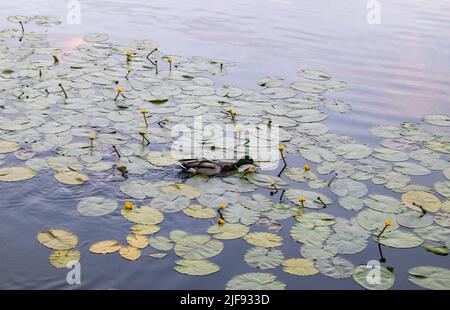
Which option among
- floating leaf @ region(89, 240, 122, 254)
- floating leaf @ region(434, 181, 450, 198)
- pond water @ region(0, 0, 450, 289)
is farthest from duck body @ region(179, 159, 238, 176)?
floating leaf @ region(434, 181, 450, 198)

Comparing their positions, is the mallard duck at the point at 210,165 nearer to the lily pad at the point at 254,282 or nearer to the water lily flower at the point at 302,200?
the water lily flower at the point at 302,200

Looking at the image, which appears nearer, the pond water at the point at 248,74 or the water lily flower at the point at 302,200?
the pond water at the point at 248,74

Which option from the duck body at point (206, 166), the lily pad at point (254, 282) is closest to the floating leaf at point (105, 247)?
the lily pad at point (254, 282)

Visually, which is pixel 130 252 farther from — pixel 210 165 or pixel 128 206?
pixel 210 165

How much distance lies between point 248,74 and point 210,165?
3.36 meters

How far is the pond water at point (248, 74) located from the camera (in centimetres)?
401

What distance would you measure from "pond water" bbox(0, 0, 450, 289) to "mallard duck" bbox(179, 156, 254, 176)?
20 cm

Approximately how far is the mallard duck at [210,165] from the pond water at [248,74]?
7.9 inches

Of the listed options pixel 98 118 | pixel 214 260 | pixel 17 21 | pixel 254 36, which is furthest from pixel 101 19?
pixel 214 260

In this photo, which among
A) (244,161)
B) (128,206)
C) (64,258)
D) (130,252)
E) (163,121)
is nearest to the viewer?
(64,258)

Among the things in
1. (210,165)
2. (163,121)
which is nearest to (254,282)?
(210,165)

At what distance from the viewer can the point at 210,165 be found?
5316mm

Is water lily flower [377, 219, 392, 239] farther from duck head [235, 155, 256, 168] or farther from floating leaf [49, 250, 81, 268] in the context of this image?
floating leaf [49, 250, 81, 268]

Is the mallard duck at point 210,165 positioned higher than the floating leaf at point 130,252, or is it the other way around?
the mallard duck at point 210,165
